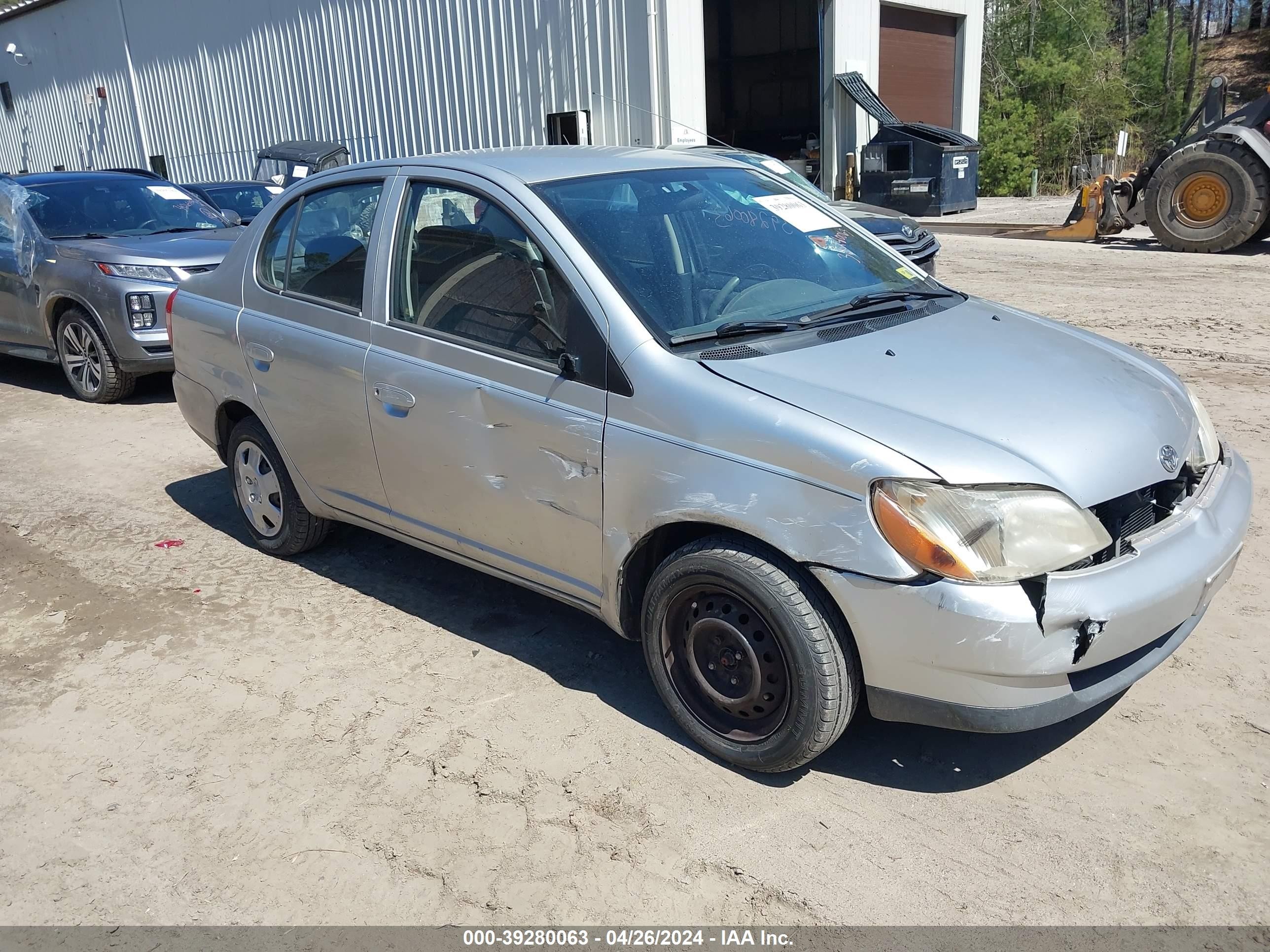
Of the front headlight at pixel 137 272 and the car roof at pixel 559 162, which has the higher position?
the car roof at pixel 559 162

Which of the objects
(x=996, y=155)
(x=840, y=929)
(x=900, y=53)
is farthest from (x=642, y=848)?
(x=996, y=155)

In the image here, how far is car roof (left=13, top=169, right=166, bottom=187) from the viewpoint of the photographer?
8.96 m

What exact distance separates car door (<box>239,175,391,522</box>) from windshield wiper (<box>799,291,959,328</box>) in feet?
5.53

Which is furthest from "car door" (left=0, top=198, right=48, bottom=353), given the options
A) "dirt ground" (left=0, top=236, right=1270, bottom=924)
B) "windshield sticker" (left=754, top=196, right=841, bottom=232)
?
"windshield sticker" (left=754, top=196, right=841, bottom=232)

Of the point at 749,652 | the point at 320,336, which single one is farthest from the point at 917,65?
the point at 749,652

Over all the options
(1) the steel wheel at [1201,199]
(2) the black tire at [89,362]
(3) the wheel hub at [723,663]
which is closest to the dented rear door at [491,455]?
(3) the wheel hub at [723,663]

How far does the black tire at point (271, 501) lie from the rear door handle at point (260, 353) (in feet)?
1.14

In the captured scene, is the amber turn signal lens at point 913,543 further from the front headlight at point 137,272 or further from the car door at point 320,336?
the front headlight at point 137,272

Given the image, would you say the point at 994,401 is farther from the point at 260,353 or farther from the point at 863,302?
the point at 260,353

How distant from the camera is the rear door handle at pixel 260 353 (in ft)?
14.9

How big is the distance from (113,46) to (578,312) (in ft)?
92.6

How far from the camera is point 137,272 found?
795 cm

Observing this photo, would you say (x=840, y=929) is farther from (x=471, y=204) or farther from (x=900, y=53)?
(x=900, y=53)

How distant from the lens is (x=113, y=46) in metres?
26.4
